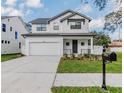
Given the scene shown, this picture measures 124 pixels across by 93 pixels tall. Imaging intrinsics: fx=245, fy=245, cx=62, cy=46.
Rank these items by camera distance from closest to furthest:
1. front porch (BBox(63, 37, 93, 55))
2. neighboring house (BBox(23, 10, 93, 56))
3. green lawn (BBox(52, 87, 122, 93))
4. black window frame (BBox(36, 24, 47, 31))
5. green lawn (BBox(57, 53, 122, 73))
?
green lawn (BBox(52, 87, 122, 93))
green lawn (BBox(57, 53, 122, 73))
neighboring house (BBox(23, 10, 93, 56))
front porch (BBox(63, 37, 93, 55))
black window frame (BBox(36, 24, 47, 31))

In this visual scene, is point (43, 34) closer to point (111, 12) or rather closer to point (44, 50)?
point (44, 50)

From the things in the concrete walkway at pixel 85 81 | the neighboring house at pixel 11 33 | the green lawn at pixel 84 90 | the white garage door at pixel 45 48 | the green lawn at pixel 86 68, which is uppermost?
the neighboring house at pixel 11 33

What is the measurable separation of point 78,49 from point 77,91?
27.2 m

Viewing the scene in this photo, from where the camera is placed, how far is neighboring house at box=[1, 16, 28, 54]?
3704 cm

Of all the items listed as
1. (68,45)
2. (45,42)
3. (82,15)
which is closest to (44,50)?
(45,42)

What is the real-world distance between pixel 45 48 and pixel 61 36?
9.17ft

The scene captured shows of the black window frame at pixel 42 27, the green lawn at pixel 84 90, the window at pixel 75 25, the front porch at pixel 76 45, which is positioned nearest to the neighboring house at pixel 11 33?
the black window frame at pixel 42 27

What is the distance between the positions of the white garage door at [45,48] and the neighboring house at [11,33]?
17.3ft

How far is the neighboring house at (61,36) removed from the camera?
33906 mm

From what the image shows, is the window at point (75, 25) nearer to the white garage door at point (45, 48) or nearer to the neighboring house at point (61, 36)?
the neighboring house at point (61, 36)

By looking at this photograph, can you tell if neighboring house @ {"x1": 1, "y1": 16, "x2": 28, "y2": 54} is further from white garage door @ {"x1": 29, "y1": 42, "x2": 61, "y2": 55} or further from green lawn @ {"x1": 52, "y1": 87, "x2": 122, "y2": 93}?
green lawn @ {"x1": 52, "y1": 87, "x2": 122, "y2": 93}

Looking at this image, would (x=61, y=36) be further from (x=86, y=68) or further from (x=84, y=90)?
(x=84, y=90)

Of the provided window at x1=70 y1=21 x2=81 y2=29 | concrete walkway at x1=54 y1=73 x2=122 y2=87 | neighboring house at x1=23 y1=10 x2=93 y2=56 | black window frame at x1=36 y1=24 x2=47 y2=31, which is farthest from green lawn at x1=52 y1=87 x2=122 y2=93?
black window frame at x1=36 y1=24 x2=47 y2=31

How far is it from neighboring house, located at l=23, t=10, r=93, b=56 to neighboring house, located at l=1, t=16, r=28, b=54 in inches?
175
